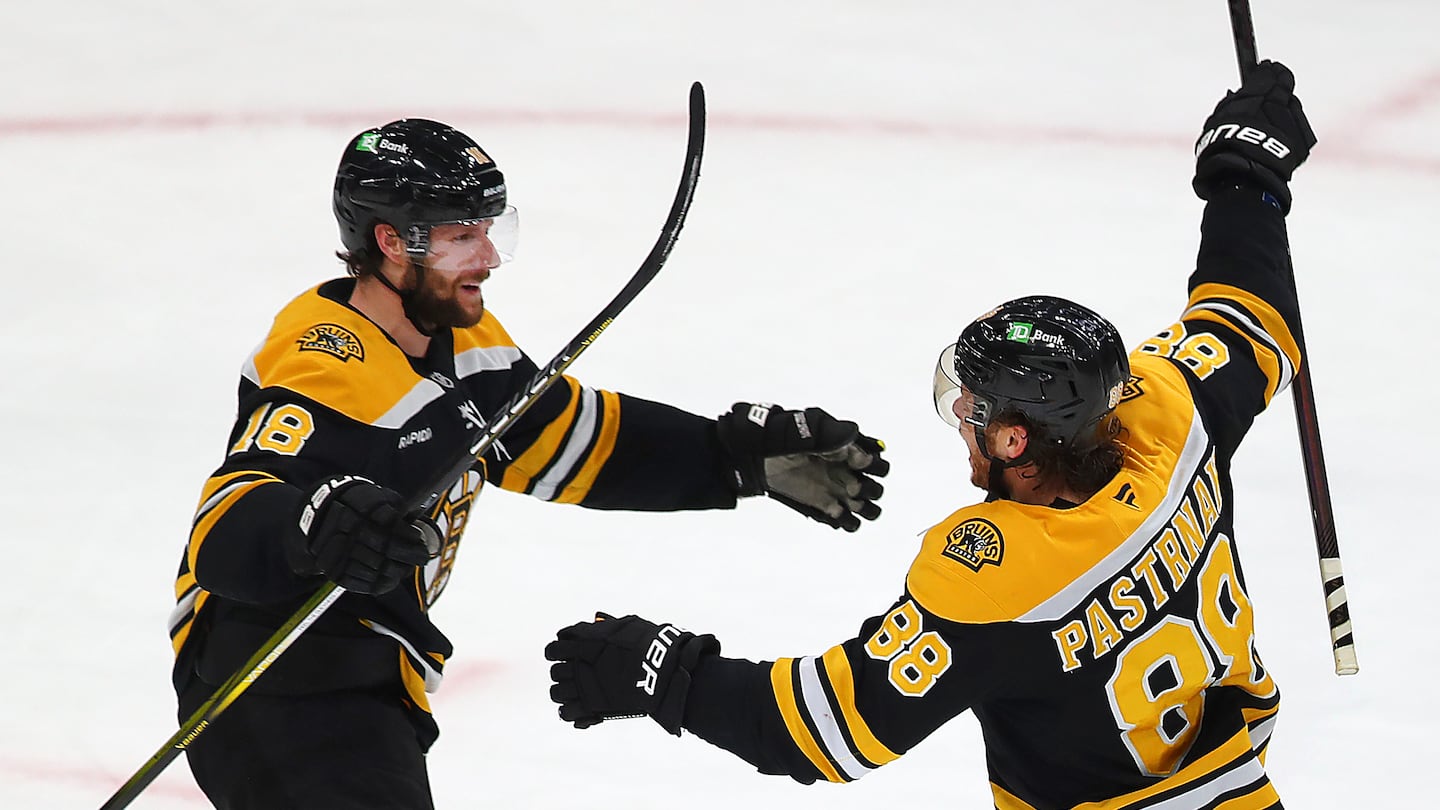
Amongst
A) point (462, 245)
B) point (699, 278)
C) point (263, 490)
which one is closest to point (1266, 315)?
point (462, 245)

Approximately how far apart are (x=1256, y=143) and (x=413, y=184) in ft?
4.64

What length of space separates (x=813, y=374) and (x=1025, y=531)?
2.46 meters

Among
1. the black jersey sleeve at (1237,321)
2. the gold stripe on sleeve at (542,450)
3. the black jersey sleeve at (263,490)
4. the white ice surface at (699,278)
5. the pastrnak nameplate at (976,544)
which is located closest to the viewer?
the pastrnak nameplate at (976,544)

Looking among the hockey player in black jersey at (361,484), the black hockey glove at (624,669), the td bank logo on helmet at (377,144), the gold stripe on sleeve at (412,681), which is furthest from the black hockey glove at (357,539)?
the td bank logo on helmet at (377,144)

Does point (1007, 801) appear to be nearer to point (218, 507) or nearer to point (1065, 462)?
point (1065, 462)

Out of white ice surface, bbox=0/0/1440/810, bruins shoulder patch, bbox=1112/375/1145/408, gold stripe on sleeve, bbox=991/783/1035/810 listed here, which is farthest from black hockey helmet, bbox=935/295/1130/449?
white ice surface, bbox=0/0/1440/810

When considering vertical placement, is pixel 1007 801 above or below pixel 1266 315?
below

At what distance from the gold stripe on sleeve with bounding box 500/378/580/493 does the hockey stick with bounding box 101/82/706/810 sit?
357 millimetres

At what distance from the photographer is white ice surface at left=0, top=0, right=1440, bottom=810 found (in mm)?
3822

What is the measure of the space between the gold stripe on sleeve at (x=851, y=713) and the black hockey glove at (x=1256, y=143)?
48.5 inches

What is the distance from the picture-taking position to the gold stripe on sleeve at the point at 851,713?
2.50 m

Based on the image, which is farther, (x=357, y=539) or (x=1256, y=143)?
(x=1256, y=143)

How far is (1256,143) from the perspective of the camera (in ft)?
10.5

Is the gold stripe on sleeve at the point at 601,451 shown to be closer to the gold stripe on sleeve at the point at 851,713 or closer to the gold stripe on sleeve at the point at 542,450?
the gold stripe on sleeve at the point at 542,450
